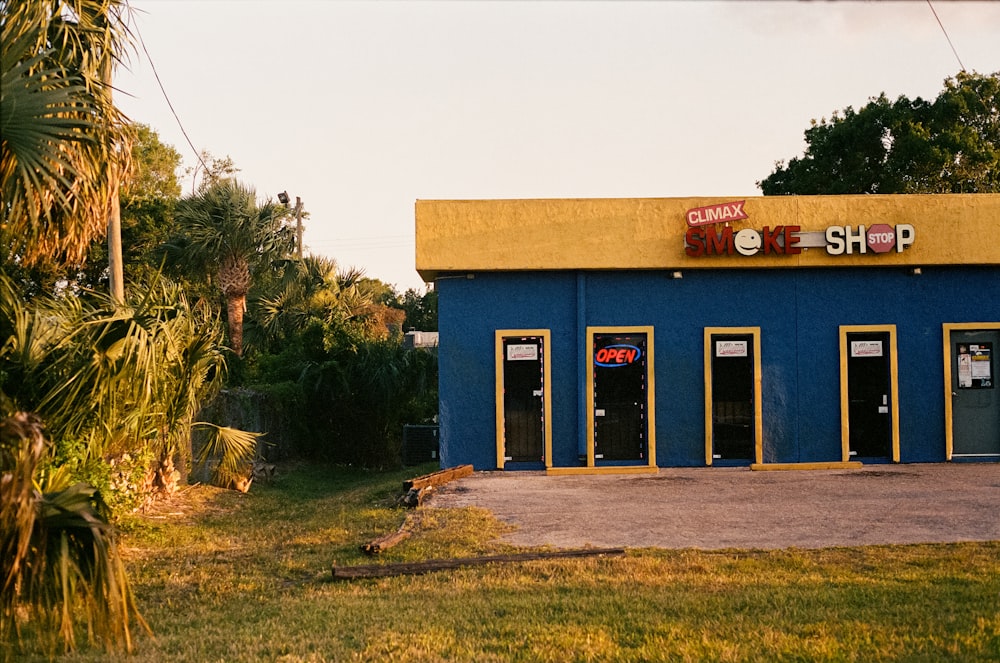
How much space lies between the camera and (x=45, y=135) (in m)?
6.89

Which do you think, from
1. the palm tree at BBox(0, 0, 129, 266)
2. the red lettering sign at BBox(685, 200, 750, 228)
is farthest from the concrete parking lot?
the palm tree at BBox(0, 0, 129, 266)

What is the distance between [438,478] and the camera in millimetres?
15789

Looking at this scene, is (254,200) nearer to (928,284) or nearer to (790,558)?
(928,284)

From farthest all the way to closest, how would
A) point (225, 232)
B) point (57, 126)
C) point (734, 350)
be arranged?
point (225, 232)
point (734, 350)
point (57, 126)

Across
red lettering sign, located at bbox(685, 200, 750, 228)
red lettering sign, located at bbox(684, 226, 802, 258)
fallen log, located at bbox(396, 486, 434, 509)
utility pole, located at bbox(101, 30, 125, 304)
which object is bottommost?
fallen log, located at bbox(396, 486, 434, 509)

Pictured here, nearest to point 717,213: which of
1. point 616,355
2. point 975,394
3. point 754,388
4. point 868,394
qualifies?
point 616,355

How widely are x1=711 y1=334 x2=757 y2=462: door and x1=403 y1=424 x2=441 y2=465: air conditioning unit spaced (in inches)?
264

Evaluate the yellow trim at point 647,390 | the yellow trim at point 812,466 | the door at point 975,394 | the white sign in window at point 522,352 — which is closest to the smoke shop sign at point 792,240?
the yellow trim at point 647,390

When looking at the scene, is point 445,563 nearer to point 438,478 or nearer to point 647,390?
point 438,478

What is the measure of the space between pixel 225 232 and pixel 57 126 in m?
15.2

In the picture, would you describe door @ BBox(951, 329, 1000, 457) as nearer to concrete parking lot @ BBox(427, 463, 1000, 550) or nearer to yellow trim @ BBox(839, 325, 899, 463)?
concrete parking lot @ BBox(427, 463, 1000, 550)

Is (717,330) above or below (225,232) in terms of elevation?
below

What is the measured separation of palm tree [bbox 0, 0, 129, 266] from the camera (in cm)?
684

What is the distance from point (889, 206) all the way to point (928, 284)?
155cm
